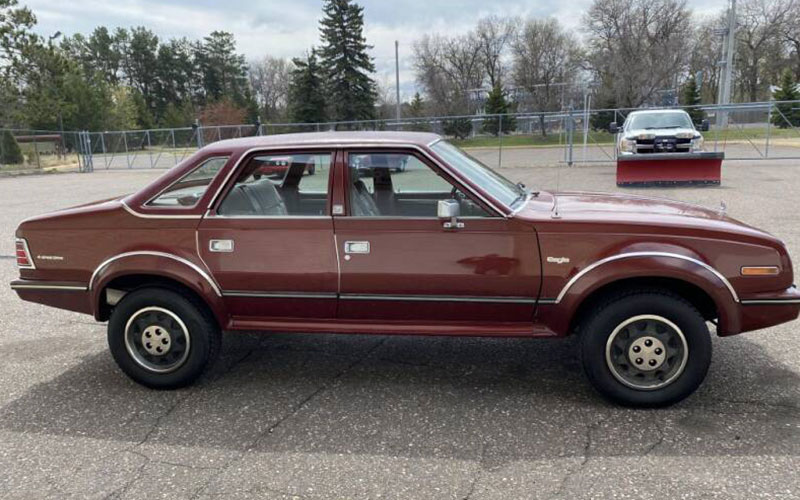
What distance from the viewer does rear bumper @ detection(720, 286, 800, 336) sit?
339cm

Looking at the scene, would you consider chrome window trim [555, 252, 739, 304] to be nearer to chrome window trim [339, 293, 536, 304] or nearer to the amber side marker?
the amber side marker

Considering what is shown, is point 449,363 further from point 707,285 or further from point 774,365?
point 774,365

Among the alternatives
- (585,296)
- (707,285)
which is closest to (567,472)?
(585,296)

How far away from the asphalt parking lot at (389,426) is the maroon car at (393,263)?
1.09 ft

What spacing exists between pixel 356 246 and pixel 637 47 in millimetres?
55772

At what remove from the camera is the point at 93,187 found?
2039 centimetres

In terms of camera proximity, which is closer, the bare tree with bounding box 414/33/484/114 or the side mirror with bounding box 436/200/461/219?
the side mirror with bounding box 436/200/461/219

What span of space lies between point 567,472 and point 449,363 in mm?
1504

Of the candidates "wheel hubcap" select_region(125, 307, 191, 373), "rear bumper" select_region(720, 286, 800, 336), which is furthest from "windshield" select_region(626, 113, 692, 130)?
"wheel hubcap" select_region(125, 307, 191, 373)

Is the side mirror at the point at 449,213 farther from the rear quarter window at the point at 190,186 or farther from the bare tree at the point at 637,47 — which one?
the bare tree at the point at 637,47

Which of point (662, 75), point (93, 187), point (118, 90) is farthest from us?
point (118, 90)

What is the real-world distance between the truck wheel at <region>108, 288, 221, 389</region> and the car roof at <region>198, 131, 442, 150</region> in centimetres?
114

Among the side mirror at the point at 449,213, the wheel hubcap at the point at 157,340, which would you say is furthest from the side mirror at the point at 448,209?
the wheel hubcap at the point at 157,340

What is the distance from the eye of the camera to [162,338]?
3912 millimetres
